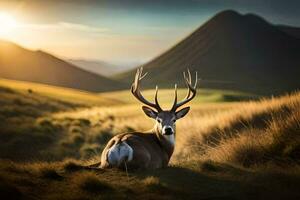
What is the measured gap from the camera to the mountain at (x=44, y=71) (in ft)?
189

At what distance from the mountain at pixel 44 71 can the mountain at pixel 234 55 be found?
47.5ft

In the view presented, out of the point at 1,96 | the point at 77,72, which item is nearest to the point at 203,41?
the point at 77,72

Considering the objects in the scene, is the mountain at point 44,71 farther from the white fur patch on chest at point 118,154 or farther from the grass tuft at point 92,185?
the grass tuft at point 92,185

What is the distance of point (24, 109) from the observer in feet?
73.0

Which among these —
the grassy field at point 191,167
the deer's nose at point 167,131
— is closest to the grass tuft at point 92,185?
the grassy field at point 191,167

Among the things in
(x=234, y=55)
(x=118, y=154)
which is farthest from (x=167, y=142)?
(x=234, y=55)

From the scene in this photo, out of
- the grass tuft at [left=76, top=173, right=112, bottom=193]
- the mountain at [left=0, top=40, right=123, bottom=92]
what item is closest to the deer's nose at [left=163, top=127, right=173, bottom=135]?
the grass tuft at [left=76, top=173, right=112, bottom=193]

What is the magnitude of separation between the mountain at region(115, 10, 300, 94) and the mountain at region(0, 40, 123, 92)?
14.5 meters

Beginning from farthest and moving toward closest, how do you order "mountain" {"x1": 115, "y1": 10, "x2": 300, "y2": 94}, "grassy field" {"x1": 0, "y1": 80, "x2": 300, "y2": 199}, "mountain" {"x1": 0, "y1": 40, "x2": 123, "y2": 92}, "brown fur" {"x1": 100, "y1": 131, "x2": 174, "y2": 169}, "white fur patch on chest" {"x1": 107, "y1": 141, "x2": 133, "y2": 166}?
1. "mountain" {"x1": 115, "y1": 10, "x2": 300, "y2": 94}
2. "mountain" {"x1": 0, "y1": 40, "x2": 123, "y2": 92}
3. "brown fur" {"x1": 100, "y1": 131, "x2": 174, "y2": 169}
4. "white fur patch on chest" {"x1": 107, "y1": 141, "x2": 133, "y2": 166}
5. "grassy field" {"x1": 0, "y1": 80, "x2": 300, "y2": 199}

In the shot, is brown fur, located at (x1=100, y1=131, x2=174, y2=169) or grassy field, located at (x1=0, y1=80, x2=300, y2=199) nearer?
grassy field, located at (x1=0, y1=80, x2=300, y2=199)

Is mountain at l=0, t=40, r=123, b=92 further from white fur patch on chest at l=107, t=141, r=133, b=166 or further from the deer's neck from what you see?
white fur patch on chest at l=107, t=141, r=133, b=166

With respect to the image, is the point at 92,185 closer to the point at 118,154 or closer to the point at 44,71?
the point at 118,154

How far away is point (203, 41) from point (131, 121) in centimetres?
10750

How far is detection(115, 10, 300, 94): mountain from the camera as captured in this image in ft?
336
